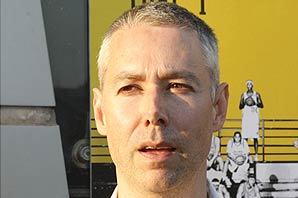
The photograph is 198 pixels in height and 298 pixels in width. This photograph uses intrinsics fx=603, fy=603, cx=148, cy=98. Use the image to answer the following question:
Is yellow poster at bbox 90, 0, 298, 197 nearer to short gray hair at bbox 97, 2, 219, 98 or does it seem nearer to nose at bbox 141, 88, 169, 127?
short gray hair at bbox 97, 2, 219, 98

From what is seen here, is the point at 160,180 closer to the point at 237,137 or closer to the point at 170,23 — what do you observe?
the point at 170,23

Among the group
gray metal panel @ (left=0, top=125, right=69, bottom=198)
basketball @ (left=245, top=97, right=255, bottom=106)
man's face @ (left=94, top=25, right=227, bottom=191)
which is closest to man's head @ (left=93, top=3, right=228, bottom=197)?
man's face @ (left=94, top=25, right=227, bottom=191)

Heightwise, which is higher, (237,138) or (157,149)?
(157,149)

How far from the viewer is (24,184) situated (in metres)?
2.16

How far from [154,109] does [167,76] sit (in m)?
0.08

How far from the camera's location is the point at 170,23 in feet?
3.72

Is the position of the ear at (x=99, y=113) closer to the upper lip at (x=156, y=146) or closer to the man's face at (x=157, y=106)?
the man's face at (x=157, y=106)

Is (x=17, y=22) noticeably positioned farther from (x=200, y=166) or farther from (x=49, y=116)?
A: (x=200, y=166)

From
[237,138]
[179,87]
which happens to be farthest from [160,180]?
[237,138]

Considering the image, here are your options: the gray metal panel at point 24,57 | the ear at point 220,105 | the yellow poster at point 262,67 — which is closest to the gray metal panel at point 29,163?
the gray metal panel at point 24,57

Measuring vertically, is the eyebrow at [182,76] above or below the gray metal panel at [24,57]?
above

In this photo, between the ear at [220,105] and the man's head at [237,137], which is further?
the man's head at [237,137]

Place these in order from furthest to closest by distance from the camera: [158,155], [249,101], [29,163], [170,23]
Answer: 1. [249,101]
2. [29,163]
3. [170,23]
4. [158,155]

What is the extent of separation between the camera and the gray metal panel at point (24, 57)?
2.18 meters
